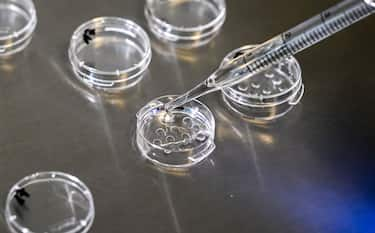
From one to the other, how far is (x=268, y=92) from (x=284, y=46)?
130mm

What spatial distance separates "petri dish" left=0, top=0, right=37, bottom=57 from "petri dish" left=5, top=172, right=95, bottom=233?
0.75ft

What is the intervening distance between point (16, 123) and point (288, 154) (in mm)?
370

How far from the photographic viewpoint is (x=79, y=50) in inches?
43.8

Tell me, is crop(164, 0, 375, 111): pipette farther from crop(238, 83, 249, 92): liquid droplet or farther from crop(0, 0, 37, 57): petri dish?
crop(0, 0, 37, 57): petri dish

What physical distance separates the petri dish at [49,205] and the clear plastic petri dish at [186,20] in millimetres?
301

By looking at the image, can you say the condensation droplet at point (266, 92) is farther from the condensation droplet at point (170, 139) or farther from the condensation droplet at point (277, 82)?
the condensation droplet at point (170, 139)

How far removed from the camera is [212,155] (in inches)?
40.3

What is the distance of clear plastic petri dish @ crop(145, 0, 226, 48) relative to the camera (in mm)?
1146

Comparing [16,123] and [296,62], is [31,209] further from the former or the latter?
[296,62]

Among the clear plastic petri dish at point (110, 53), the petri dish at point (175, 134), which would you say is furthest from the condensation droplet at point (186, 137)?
the clear plastic petri dish at point (110, 53)

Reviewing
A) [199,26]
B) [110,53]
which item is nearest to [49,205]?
[110,53]

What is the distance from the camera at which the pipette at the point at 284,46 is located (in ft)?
3.09

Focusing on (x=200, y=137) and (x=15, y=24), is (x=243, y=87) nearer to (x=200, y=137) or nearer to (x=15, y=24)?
(x=200, y=137)

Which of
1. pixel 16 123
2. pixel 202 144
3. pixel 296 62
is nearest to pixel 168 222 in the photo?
pixel 202 144
